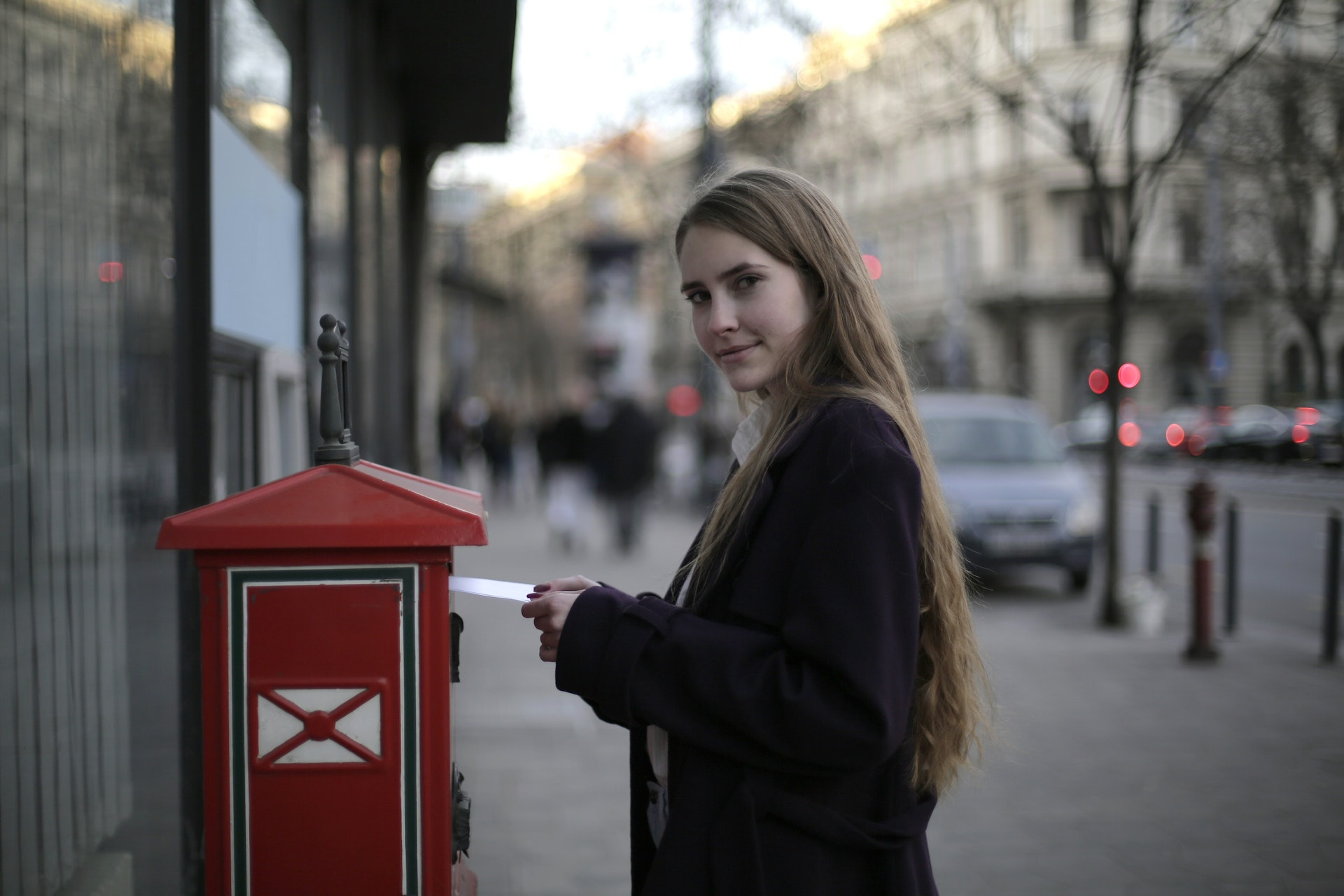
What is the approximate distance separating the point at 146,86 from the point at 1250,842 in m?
4.35

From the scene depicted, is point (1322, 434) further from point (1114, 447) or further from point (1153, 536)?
point (1114, 447)

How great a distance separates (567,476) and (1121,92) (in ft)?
25.6

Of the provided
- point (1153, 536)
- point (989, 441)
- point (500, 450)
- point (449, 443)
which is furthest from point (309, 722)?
point (500, 450)

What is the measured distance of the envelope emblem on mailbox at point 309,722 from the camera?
170 centimetres

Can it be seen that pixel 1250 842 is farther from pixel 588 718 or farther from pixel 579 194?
pixel 579 194

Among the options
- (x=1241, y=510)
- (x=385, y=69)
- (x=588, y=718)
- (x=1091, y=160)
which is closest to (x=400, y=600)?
(x=588, y=718)

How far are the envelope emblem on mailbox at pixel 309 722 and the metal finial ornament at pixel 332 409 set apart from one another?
1.09 feet

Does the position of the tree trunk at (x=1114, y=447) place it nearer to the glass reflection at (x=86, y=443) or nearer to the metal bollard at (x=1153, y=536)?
the metal bollard at (x=1153, y=536)

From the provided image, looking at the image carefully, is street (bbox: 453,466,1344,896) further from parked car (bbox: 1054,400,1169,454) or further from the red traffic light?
the red traffic light

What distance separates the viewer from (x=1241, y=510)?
17797 millimetres

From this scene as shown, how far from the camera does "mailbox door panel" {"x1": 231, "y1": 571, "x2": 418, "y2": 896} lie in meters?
1.69

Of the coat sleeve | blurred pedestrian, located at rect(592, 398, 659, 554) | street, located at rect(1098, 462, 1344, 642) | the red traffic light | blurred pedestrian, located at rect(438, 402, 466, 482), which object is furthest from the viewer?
the red traffic light

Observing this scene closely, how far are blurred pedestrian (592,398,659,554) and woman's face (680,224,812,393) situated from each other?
11893mm

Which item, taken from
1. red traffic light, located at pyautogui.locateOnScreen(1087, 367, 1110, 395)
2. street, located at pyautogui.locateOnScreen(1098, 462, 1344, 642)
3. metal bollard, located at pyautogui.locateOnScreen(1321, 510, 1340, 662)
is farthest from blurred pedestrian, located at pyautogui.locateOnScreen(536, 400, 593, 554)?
red traffic light, located at pyautogui.locateOnScreen(1087, 367, 1110, 395)
